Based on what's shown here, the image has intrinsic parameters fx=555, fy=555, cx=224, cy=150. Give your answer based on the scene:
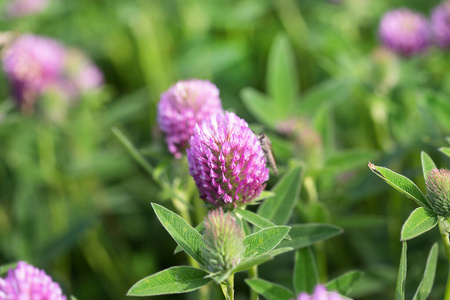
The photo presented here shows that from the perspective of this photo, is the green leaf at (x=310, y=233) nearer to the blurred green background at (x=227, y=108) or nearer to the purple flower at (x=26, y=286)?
the blurred green background at (x=227, y=108)

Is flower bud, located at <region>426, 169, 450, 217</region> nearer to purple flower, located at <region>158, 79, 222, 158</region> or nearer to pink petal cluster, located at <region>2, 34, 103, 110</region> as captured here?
purple flower, located at <region>158, 79, 222, 158</region>

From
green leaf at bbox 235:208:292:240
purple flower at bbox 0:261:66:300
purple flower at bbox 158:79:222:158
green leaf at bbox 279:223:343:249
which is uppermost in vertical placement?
purple flower at bbox 158:79:222:158

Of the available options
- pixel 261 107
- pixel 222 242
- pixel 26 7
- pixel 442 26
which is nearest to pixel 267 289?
pixel 222 242

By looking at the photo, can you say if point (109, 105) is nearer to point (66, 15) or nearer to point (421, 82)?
point (66, 15)

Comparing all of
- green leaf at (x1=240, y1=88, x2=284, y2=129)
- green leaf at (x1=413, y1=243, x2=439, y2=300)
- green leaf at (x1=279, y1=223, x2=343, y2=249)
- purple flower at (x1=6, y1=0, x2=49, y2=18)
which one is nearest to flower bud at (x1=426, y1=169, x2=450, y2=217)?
green leaf at (x1=413, y1=243, x2=439, y2=300)

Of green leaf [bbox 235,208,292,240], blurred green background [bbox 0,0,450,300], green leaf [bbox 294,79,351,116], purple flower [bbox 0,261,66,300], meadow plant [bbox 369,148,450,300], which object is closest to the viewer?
purple flower [bbox 0,261,66,300]

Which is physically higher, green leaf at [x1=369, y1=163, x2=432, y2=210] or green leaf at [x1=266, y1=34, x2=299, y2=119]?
green leaf at [x1=266, y1=34, x2=299, y2=119]
